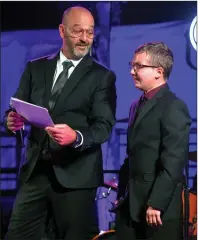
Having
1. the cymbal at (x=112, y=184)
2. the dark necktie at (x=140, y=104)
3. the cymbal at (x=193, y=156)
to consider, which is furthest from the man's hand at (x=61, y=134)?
the cymbal at (x=193, y=156)

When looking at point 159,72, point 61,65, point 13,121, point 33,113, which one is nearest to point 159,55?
point 159,72

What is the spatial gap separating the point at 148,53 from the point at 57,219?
0.86 m

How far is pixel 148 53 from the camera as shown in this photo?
81.4 inches

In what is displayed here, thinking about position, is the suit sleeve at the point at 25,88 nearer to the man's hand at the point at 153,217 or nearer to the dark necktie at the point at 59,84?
the dark necktie at the point at 59,84

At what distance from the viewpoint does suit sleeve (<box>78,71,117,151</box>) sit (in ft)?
6.67

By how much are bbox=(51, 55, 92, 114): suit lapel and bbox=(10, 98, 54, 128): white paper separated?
7.2 inches

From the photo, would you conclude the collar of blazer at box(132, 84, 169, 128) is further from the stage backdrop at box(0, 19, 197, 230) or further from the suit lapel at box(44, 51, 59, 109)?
the stage backdrop at box(0, 19, 197, 230)

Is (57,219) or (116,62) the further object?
(116,62)

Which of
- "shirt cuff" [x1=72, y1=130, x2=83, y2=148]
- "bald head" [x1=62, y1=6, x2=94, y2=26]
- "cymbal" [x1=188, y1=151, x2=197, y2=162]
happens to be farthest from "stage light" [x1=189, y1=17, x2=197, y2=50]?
"shirt cuff" [x1=72, y1=130, x2=83, y2=148]

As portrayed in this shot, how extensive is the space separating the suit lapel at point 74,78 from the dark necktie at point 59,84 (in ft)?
0.08

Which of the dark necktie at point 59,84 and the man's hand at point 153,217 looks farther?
the dark necktie at point 59,84

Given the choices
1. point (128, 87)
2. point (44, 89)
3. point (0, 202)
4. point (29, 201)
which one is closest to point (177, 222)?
point (29, 201)

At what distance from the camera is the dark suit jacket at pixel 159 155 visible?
1.90 meters

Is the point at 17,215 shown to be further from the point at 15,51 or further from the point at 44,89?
the point at 15,51
